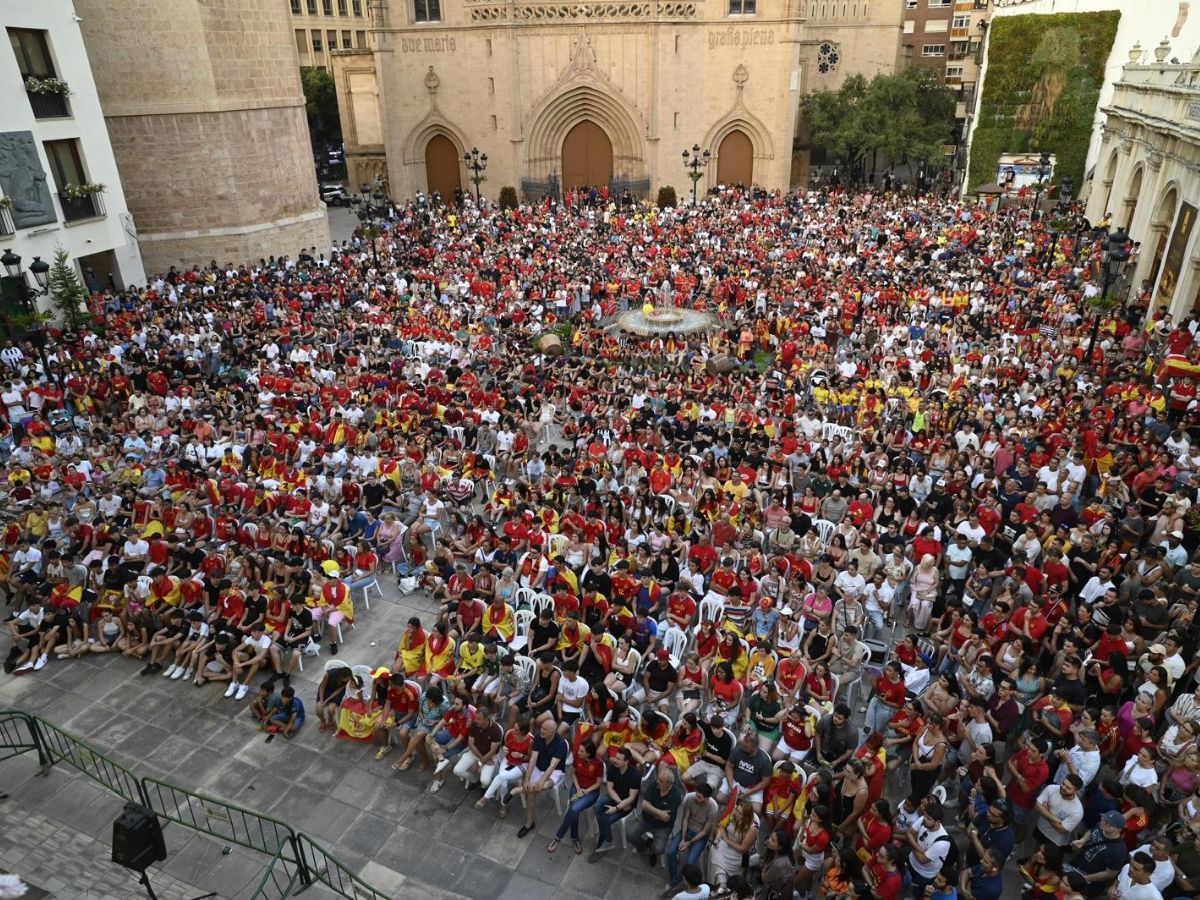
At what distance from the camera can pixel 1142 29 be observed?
29.3m

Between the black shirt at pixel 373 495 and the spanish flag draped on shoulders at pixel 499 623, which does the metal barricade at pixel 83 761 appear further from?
the black shirt at pixel 373 495

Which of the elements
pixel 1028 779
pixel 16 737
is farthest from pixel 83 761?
pixel 1028 779

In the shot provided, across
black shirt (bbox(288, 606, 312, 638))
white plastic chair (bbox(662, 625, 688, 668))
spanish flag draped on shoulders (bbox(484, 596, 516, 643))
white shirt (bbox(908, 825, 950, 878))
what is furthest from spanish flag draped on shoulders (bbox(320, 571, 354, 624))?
white shirt (bbox(908, 825, 950, 878))

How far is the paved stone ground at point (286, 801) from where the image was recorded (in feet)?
23.0

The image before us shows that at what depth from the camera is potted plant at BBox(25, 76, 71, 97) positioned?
21719 mm

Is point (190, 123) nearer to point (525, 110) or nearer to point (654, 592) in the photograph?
point (525, 110)

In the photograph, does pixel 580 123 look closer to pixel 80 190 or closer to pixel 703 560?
pixel 80 190

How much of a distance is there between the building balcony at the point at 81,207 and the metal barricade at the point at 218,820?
21.3 meters

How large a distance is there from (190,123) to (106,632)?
22204mm

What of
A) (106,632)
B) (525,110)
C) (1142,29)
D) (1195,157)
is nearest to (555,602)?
(106,632)

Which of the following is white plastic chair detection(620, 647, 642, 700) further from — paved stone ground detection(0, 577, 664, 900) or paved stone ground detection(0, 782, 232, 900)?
paved stone ground detection(0, 782, 232, 900)

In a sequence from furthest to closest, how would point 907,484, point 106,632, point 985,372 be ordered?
1. point 985,372
2. point 907,484
3. point 106,632

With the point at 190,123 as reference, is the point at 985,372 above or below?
below

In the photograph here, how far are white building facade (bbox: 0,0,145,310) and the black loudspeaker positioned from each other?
790 inches
